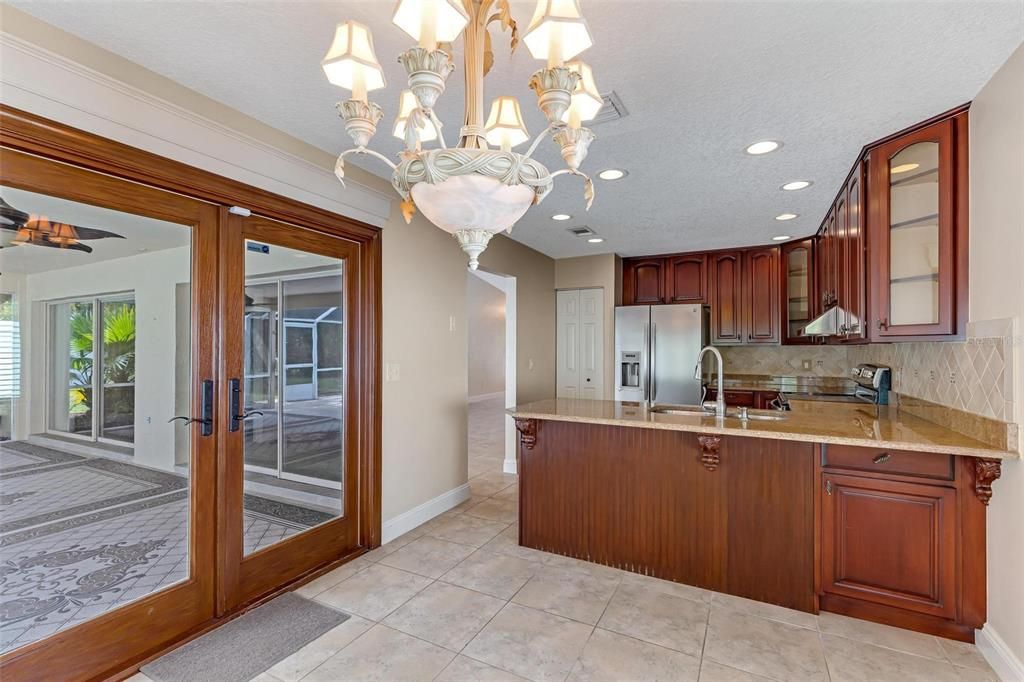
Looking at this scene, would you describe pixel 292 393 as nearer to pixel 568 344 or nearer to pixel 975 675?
pixel 975 675

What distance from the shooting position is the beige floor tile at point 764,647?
1862mm

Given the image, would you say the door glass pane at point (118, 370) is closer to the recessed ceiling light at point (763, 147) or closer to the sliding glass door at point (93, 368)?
the sliding glass door at point (93, 368)

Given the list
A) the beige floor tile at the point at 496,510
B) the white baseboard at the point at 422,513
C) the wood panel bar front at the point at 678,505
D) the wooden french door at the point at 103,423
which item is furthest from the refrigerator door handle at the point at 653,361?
the wooden french door at the point at 103,423

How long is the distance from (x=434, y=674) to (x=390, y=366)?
1.76 metres

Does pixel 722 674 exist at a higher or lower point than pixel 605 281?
lower

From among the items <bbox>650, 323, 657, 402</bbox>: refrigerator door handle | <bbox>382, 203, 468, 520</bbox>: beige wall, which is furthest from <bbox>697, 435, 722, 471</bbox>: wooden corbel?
<bbox>650, 323, 657, 402</bbox>: refrigerator door handle

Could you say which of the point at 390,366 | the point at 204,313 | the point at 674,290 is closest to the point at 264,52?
the point at 204,313

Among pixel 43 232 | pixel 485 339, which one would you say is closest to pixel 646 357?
pixel 43 232

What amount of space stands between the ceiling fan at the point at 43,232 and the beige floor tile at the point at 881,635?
351 cm

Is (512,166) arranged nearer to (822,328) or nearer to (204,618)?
(204,618)

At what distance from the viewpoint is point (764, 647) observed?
2008mm

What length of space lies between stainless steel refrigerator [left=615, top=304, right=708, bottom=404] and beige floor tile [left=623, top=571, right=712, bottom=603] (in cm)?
252

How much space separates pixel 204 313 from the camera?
2.14m

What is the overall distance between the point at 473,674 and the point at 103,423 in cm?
179
